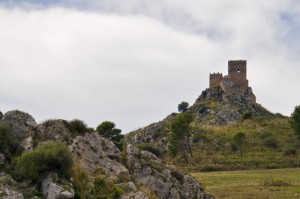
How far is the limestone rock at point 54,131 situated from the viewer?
24.6 metres

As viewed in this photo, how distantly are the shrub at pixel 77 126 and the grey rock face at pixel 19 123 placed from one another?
236 cm

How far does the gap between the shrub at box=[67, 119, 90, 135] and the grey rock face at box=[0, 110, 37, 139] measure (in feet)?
7.76

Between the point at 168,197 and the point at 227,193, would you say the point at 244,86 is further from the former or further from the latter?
the point at 168,197

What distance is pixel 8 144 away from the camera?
22.1 metres

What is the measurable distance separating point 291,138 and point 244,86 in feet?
198

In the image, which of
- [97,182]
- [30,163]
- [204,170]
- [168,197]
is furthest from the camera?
[204,170]

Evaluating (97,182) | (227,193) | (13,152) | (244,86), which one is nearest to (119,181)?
(97,182)

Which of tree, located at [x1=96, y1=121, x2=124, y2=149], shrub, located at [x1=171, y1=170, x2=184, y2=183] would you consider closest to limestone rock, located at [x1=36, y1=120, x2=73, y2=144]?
shrub, located at [x1=171, y1=170, x2=184, y2=183]

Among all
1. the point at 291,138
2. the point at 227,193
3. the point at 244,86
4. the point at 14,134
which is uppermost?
the point at 244,86

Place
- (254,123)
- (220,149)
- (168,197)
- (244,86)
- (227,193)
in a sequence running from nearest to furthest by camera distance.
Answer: (168,197), (227,193), (220,149), (254,123), (244,86)

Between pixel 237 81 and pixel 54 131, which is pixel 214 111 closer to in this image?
pixel 237 81

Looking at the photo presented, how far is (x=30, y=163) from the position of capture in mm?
20172

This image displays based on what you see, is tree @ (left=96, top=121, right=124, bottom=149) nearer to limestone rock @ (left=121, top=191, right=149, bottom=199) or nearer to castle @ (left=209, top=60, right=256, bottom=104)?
limestone rock @ (left=121, top=191, right=149, bottom=199)

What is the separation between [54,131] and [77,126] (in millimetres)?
1847
